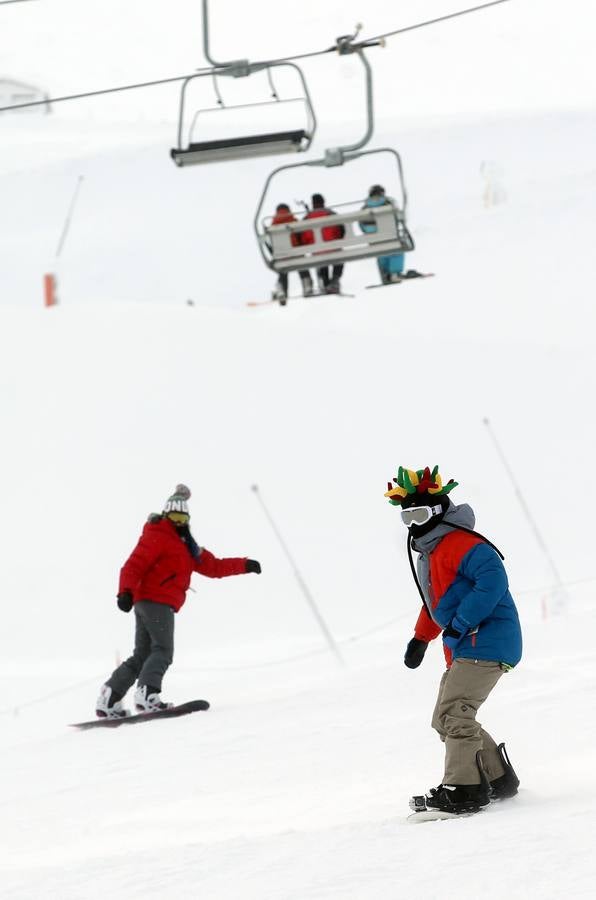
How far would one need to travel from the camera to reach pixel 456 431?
61.5 ft

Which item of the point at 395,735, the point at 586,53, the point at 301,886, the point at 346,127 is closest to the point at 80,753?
the point at 395,735

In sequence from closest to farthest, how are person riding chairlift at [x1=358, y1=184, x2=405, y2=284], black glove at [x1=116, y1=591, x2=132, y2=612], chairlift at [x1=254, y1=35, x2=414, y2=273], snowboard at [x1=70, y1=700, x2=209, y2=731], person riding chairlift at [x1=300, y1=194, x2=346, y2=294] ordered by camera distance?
black glove at [x1=116, y1=591, x2=132, y2=612] < snowboard at [x1=70, y1=700, x2=209, y2=731] < chairlift at [x1=254, y1=35, x2=414, y2=273] < person riding chairlift at [x1=300, y1=194, x2=346, y2=294] < person riding chairlift at [x1=358, y1=184, x2=405, y2=284]

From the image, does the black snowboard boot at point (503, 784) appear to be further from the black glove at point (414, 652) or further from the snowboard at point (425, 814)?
the black glove at point (414, 652)

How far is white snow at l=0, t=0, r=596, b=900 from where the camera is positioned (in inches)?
179

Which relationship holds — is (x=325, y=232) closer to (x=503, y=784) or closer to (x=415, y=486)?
(x=415, y=486)

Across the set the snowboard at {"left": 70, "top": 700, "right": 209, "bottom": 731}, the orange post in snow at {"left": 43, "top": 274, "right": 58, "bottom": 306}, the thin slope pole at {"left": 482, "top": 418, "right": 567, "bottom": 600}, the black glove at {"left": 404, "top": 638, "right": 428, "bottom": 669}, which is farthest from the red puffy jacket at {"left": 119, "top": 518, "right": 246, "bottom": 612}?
the orange post in snow at {"left": 43, "top": 274, "right": 58, "bottom": 306}

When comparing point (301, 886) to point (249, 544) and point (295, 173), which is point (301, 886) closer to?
point (249, 544)

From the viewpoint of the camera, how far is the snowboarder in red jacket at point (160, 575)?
8047mm

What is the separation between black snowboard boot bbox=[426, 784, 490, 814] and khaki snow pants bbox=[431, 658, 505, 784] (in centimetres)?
2

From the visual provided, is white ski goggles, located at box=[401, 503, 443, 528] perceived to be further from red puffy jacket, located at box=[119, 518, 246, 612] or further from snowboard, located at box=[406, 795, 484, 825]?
red puffy jacket, located at box=[119, 518, 246, 612]

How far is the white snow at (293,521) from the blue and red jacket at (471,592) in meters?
0.53

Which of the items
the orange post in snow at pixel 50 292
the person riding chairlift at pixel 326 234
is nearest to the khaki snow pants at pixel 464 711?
the person riding chairlift at pixel 326 234

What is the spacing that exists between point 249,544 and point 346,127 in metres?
42.3

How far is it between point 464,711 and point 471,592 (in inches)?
15.8
